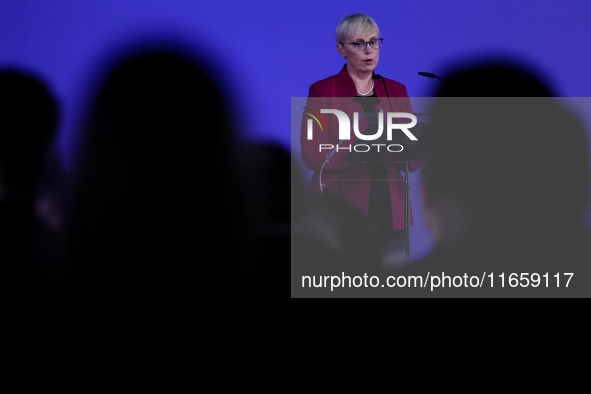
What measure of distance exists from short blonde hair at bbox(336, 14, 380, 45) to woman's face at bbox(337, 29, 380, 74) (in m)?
0.02

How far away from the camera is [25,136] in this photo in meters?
2.13

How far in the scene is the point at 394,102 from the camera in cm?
198

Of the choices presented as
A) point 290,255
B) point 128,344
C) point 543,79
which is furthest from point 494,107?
point 128,344

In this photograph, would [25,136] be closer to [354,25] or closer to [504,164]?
[354,25]

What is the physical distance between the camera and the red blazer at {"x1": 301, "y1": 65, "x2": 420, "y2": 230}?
1.88 metres

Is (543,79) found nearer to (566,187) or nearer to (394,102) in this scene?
(566,187)

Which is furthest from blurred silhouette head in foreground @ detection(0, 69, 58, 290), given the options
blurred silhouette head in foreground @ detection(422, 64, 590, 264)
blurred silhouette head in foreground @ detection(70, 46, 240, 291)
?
blurred silhouette head in foreground @ detection(422, 64, 590, 264)

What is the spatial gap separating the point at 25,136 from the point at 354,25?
5.29ft

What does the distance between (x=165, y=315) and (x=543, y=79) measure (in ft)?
6.69

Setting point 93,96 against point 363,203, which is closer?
point 363,203

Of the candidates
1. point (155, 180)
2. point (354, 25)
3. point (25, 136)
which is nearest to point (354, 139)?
point (354, 25)

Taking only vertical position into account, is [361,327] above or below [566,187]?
below

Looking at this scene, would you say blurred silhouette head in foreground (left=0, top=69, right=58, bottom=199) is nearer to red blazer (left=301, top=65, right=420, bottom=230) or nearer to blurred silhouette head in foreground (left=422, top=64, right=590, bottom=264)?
red blazer (left=301, top=65, right=420, bottom=230)

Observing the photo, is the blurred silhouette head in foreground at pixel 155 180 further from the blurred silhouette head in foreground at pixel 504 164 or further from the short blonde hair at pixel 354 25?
the blurred silhouette head in foreground at pixel 504 164
